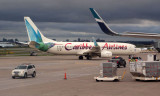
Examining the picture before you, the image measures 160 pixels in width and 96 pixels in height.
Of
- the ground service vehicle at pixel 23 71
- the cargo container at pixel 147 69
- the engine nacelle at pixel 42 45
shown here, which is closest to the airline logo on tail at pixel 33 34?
the engine nacelle at pixel 42 45

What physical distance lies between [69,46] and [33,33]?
973cm

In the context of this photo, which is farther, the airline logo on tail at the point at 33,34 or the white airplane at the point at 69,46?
the airline logo on tail at the point at 33,34

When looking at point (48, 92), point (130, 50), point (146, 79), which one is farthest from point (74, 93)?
point (130, 50)

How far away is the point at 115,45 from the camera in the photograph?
71812mm

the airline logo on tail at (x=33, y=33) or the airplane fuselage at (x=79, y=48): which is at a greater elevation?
the airline logo on tail at (x=33, y=33)

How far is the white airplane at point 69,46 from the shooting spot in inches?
2714

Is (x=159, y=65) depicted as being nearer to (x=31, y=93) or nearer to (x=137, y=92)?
(x=137, y=92)

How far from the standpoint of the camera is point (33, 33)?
71562 mm

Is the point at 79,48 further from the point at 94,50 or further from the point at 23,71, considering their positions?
the point at 23,71

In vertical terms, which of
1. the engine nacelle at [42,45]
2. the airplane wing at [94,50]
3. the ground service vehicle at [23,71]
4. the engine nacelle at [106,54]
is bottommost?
the ground service vehicle at [23,71]

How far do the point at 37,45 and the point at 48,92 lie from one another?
4848 centimetres

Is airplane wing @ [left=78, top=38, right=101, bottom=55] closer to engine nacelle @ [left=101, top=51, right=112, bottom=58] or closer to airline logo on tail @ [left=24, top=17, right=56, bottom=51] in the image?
engine nacelle @ [left=101, top=51, right=112, bottom=58]

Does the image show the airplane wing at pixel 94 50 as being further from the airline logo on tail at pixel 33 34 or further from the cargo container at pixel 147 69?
the cargo container at pixel 147 69

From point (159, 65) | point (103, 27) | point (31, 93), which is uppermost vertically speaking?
point (103, 27)
